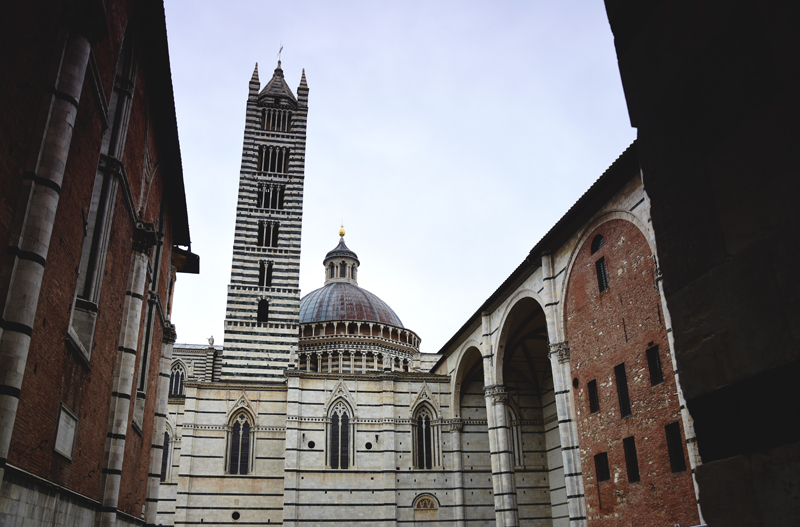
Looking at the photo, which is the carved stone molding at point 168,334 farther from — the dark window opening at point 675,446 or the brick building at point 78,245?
the dark window opening at point 675,446

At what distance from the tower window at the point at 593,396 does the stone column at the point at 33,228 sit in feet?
48.0

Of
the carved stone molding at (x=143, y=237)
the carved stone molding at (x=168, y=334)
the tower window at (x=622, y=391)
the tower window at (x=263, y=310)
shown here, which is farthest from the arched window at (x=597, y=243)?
the tower window at (x=263, y=310)

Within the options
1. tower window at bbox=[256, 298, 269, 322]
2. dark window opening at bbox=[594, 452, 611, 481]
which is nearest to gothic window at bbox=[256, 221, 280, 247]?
tower window at bbox=[256, 298, 269, 322]

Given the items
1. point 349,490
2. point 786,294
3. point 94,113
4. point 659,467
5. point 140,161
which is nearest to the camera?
point 786,294

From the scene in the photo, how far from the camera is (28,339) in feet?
20.4

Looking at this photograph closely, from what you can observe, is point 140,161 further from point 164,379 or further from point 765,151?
point 765,151

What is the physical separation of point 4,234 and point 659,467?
13750 mm

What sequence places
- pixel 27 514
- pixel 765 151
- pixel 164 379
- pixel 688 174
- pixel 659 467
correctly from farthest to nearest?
pixel 164 379, pixel 659 467, pixel 27 514, pixel 688 174, pixel 765 151

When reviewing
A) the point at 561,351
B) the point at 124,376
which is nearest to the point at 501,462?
the point at 561,351

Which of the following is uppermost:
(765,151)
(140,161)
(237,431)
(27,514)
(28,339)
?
(140,161)

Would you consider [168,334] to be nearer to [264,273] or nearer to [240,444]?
[240,444]

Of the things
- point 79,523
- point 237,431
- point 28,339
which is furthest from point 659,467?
point 237,431

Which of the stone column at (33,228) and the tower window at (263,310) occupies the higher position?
the tower window at (263,310)

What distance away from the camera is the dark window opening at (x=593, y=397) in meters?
17.5
